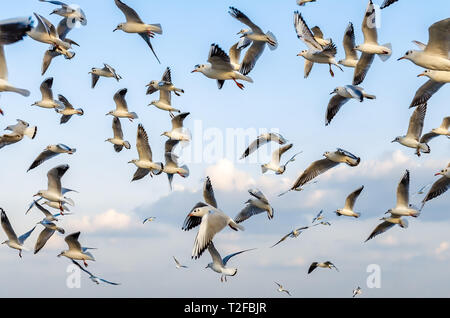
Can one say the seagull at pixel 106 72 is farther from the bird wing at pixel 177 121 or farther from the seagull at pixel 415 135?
the seagull at pixel 415 135

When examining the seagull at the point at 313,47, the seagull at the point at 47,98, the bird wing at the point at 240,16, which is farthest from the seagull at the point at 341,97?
the seagull at the point at 47,98

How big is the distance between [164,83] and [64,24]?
9.37ft

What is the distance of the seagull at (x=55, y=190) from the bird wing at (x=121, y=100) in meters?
2.93

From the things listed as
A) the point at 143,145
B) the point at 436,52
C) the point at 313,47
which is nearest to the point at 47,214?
the point at 143,145

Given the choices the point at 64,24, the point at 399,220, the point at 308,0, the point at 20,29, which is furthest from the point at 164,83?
the point at 20,29

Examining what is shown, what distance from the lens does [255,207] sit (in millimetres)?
16188

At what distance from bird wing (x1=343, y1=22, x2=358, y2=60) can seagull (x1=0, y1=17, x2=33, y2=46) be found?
809 cm

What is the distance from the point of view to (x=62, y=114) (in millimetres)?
18797

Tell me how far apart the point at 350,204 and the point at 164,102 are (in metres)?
5.38

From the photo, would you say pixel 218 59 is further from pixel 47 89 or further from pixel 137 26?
pixel 47 89

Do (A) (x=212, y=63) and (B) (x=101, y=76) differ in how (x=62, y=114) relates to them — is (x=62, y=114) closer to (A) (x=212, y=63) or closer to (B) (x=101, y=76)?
(B) (x=101, y=76)

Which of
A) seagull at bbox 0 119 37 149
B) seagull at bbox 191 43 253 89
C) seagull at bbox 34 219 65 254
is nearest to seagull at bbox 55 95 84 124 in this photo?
seagull at bbox 34 219 65 254

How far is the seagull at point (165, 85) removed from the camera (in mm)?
17344

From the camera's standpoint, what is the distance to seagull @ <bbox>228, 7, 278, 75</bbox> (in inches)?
538
